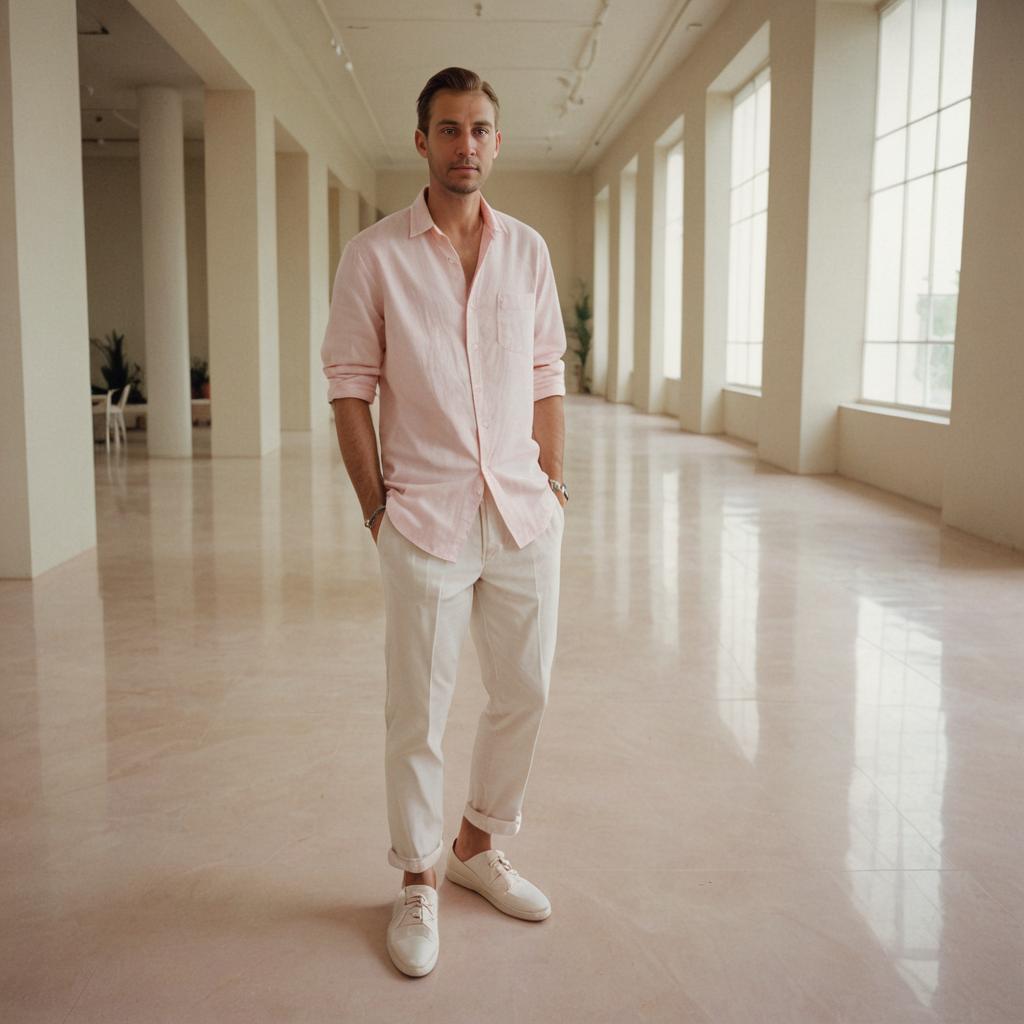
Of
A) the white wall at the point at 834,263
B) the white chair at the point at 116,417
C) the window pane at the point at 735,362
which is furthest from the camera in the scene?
the window pane at the point at 735,362

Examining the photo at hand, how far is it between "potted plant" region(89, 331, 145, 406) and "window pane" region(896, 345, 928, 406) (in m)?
12.2

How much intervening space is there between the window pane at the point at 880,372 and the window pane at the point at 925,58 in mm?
2143

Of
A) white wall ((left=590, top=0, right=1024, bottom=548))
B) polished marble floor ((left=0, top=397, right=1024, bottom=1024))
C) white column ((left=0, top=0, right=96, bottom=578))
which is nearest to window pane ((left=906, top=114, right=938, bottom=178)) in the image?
white wall ((left=590, top=0, right=1024, bottom=548))

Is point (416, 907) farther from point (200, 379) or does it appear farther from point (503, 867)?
point (200, 379)

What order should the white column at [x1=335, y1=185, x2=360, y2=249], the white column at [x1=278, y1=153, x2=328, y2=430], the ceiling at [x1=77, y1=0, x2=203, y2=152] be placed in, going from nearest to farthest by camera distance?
1. the ceiling at [x1=77, y1=0, x2=203, y2=152]
2. the white column at [x1=278, y1=153, x2=328, y2=430]
3. the white column at [x1=335, y1=185, x2=360, y2=249]

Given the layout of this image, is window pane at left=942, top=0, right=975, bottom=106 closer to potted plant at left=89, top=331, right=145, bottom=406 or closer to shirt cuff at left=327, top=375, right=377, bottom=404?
shirt cuff at left=327, top=375, right=377, bottom=404

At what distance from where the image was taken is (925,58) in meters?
9.95

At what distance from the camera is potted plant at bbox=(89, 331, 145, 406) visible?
1900 centimetres

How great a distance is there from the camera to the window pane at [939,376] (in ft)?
31.9

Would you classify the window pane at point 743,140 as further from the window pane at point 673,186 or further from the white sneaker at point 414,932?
the white sneaker at point 414,932

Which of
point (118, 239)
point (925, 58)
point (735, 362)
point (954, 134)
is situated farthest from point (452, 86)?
point (118, 239)

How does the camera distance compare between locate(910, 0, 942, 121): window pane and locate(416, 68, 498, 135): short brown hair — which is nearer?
locate(416, 68, 498, 135): short brown hair

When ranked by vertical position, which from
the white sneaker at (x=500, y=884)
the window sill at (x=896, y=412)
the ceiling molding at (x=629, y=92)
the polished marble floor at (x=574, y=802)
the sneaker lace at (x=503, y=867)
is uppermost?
the ceiling molding at (x=629, y=92)

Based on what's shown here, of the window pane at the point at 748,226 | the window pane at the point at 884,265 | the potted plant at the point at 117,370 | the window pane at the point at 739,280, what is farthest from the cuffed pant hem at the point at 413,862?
the potted plant at the point at 117,370
